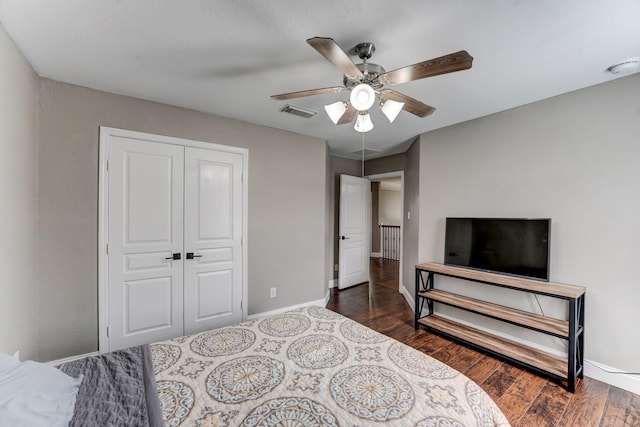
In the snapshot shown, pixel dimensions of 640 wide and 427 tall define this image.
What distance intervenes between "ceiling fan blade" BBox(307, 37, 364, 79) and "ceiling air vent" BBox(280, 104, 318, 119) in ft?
4.14

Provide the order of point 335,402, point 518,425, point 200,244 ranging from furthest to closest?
point 200,244, point 518,425, point 335,402

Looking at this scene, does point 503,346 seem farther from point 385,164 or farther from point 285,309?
point 385,164

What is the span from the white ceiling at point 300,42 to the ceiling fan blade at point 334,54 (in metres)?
0.28

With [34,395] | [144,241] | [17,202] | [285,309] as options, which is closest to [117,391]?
[34,395]

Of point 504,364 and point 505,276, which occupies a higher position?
point 505,276

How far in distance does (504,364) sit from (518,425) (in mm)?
779

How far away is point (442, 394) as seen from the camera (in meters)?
1.18

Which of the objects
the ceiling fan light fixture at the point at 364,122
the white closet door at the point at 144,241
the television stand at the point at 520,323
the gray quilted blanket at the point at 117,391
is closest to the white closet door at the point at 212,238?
the white closet door at the point at 144,241

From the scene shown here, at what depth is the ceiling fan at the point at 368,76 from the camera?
129 centimetres

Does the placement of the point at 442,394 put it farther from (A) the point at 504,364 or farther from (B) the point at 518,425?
(A) the point at 504,364

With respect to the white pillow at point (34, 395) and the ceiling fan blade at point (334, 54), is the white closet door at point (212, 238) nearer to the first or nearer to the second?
the white pillow at point (34, 395)

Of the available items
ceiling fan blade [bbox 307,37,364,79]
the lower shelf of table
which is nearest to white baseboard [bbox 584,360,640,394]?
the lower shelf of table

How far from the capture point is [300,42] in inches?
66.5

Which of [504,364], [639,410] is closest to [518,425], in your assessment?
[504,364]
